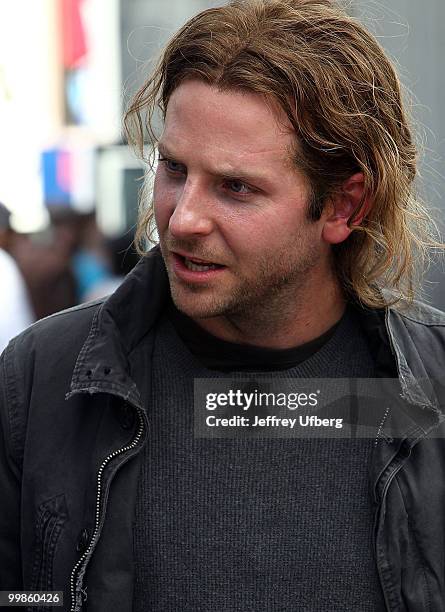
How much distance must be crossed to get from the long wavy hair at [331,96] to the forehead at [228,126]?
0.09 feet

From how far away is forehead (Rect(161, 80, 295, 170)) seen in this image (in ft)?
7.11

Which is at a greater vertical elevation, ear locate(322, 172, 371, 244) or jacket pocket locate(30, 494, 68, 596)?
ear locate(322, 172, 371, 244)

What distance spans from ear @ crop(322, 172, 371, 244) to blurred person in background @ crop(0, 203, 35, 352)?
2.65m

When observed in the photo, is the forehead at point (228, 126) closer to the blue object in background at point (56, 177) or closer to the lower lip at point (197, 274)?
the lower lip at point (197, 274)

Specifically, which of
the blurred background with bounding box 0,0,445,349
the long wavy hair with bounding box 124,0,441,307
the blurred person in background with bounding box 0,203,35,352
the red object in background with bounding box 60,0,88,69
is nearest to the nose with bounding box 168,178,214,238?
the long wavy hair with bounding box 124,0,441,307

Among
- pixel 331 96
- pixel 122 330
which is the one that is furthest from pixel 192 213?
pixel 331 96

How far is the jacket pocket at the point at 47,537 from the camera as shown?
2.15 metres

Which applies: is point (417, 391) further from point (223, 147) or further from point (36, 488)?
point (36, 488)

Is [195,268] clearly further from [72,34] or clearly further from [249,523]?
[72,34]

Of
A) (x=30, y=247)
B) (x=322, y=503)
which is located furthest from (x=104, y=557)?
(x=30, y=247)

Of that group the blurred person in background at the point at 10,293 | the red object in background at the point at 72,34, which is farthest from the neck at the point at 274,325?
the red object in background at the point at 72,34

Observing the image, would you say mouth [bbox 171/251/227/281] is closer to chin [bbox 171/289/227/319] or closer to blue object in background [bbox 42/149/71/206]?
chin [bbox 171/289/227/319]

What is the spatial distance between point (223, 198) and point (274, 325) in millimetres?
368

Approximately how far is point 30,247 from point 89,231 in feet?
1.17
